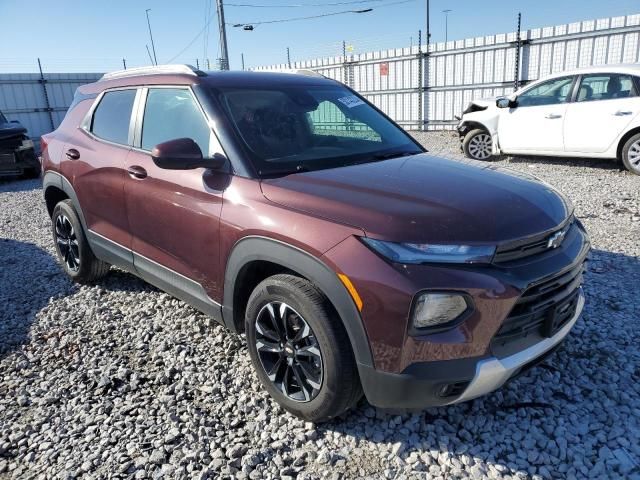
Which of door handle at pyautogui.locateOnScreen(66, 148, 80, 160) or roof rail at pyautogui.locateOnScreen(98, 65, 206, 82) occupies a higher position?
roof rail at pyautogui.locateOnScreen(98, 65, 206, 82)

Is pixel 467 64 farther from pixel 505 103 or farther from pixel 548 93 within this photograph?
pixel 548 93

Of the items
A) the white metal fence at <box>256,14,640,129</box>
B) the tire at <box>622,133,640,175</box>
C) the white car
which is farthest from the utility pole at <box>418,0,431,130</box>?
the tire at <box>622,133,640,175</box>

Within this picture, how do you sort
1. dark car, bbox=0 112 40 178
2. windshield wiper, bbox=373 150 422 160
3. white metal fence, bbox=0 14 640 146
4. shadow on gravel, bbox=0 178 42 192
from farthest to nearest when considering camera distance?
1. white metal fence, bbox=0 14 640 146
2. shadow on gravel, bbox=0 178 42 192
3. dark car, bbox=0 112 40 178
4. windshield wiper, bbox=373 150 422 160

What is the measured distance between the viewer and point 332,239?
2.18 metres

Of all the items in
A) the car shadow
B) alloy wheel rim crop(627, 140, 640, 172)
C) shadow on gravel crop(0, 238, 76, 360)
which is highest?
alloy wheel rim crop(627, 140, 640, 172)

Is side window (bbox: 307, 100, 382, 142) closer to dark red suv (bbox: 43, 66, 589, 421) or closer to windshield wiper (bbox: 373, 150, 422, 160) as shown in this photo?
dark red suv (bbox: 43, 66, 589, 421)

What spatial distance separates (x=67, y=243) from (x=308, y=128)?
2.82 metres

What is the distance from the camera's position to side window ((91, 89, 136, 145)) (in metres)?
3.68

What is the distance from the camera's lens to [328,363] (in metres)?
2.27

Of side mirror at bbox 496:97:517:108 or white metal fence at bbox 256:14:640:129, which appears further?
white metal fence at bbox 256:14:640:129

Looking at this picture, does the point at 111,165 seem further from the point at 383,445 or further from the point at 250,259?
the point at 383,445

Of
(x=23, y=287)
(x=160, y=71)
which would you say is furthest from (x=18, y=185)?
(x=160, y=71)

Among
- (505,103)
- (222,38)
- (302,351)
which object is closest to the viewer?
(302,351)

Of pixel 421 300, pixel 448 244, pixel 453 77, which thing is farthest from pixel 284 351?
pixel 453 77
